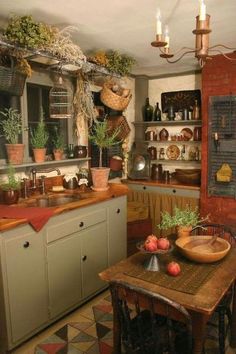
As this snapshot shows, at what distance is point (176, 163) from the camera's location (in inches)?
178

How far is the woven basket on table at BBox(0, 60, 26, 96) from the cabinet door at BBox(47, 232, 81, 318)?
131 cm

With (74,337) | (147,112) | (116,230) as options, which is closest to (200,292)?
(74,337)

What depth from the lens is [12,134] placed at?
278cm

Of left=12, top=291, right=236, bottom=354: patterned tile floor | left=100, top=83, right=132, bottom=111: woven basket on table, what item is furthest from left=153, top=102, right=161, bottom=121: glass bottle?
left=12, top=291, right=236, bottom=354: patterned tile floor

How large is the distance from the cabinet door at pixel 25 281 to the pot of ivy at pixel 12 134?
2.63 feet

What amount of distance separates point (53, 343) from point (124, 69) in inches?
111

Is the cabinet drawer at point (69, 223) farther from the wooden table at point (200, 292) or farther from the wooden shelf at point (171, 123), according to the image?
the wooden shelf at point (171, 123)

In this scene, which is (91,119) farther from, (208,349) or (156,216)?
(208,349)

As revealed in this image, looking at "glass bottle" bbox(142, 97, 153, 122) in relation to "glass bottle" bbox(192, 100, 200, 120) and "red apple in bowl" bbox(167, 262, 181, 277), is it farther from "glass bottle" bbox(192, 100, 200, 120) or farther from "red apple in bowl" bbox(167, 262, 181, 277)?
"red apple in bowl" bbox(167, 262, 181, 277)

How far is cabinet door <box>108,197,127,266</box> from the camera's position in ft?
10.3

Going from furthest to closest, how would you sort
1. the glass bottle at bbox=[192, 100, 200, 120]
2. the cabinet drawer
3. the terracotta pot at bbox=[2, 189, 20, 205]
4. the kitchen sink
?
the glass bottle at bbox=[192, 100, 200, 120] < the kitchen sink < the terracotta pot at bbox=[2, 189, 20, 205] < the cabinet drawer

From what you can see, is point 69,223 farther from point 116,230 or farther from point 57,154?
point 57,154

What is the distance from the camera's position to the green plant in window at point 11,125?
9.03ft

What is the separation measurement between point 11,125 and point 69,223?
3.37 feet
